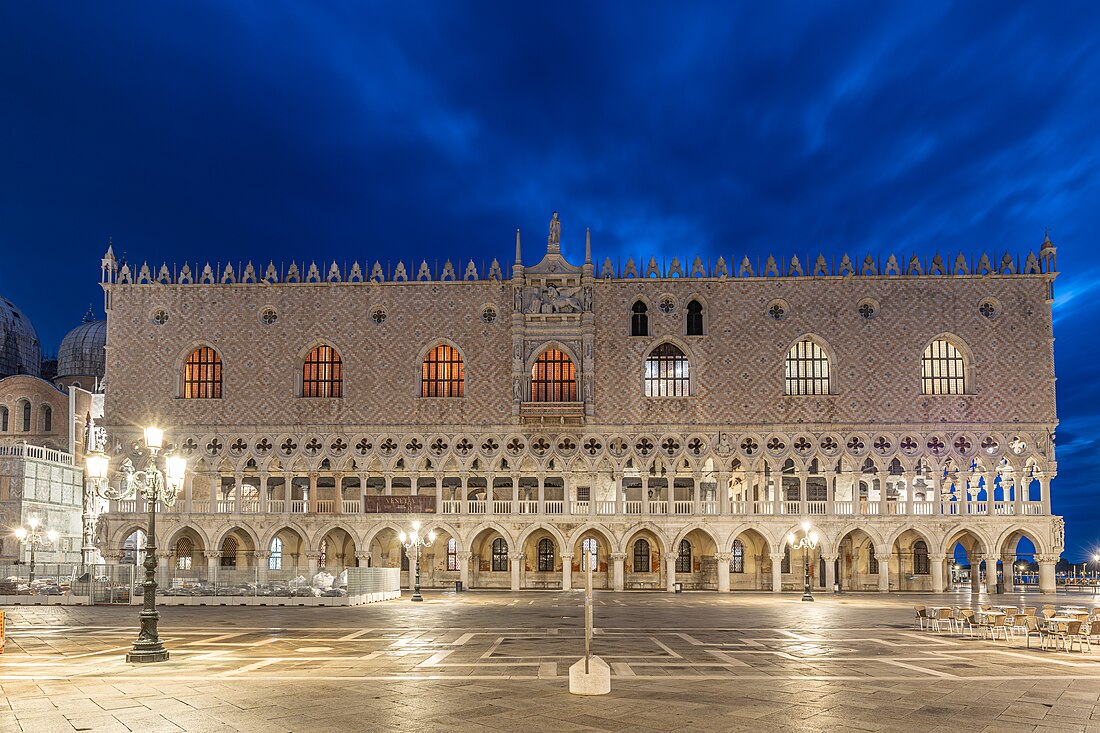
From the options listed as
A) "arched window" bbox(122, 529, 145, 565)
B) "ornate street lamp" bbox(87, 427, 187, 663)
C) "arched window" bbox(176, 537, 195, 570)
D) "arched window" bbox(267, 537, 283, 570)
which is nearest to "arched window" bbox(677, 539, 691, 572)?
"arched window" bbox(267, 537, 283, 570)

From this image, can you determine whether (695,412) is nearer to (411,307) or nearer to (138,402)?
(411,307)

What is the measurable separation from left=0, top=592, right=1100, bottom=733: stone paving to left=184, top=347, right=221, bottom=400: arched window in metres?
21.9

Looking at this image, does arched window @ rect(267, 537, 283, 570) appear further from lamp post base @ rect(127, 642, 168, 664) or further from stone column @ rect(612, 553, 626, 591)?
lamp post base @ rect(127, 642, 168, 664)

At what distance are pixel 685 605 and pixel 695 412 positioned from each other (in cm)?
1300

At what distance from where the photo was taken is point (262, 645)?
20234 mm

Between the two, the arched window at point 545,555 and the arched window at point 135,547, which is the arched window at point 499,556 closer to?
the arched window at point 545,555

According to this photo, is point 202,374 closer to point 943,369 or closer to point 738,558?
point 738,558

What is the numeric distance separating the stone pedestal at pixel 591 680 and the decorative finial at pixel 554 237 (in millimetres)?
36640

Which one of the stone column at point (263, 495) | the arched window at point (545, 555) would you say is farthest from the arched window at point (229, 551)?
the arched window at point (545, 555)

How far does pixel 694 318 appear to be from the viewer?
47.6 meters

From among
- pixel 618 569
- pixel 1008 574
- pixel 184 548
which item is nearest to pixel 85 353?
pixel 184 548

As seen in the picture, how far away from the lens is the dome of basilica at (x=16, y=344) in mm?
Result: 67738

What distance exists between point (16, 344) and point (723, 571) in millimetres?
50024

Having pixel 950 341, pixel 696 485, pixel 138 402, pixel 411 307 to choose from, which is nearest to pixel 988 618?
pixel 696 485
